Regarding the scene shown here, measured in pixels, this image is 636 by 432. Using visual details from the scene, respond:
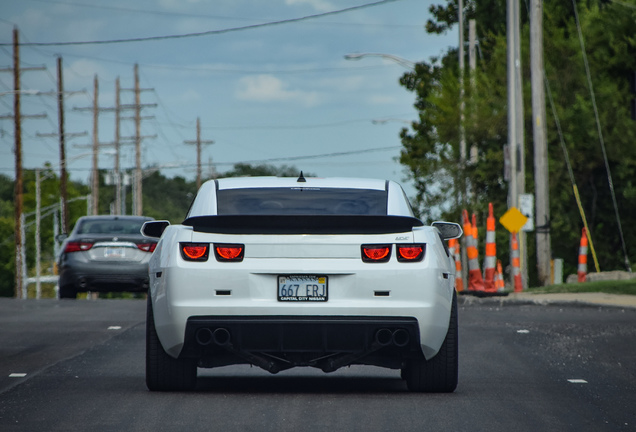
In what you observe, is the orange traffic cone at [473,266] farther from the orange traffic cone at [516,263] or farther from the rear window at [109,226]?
the rear window at [109,226]

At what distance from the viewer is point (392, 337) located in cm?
841

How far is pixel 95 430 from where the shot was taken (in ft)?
23.8

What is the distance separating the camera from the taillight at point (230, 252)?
8.34 metres

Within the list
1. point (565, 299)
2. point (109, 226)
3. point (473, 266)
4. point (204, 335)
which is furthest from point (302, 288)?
point (473, 266)

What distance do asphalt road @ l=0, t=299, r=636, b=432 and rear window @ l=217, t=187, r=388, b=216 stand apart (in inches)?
50.3

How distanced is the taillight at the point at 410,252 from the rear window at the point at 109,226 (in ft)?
44.8

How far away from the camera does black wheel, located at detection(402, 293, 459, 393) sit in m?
8.78

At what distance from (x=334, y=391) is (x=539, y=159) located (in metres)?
19.7

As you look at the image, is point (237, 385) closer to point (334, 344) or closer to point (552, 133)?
point (334, 344)

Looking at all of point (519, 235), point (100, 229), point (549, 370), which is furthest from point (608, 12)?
point (549, 370)

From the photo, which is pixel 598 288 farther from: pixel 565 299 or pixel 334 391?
pixel 334 391

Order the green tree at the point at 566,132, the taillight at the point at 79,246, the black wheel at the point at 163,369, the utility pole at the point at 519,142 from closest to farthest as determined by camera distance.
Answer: the black wheel at the point at 163,369 < the taillight at the point at 79,246 < the utility pole at the point at 519,142 < the green tree at the point at 566,132

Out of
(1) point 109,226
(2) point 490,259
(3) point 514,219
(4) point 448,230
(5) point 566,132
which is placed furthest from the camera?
(5) point 566,132

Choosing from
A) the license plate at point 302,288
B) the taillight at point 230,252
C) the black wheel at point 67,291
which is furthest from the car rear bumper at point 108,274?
the license plate at point 302,288
